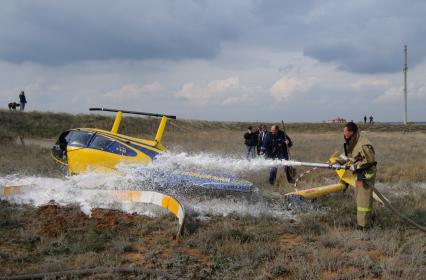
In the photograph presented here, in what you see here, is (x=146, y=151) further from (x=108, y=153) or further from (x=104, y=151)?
(x=104, y=151)

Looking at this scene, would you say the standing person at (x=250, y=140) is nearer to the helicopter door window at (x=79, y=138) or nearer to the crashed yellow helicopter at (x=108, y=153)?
the crashed yellow helicopter at (x=108, y=153)

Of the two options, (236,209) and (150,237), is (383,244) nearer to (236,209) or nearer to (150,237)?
(236,209)

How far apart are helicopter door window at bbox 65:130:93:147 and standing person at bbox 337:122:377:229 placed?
260 inches

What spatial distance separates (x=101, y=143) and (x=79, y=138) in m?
0.81

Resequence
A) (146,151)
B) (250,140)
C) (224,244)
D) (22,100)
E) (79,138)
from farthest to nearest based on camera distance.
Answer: (22,100) < (250,140) < (79,138) < (146,151) < (224,244)

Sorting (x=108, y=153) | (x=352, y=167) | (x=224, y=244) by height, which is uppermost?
(x=108, y=153)

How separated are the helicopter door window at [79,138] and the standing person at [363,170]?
661 centimetres

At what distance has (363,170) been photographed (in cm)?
719

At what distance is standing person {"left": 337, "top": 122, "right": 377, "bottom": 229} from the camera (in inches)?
283

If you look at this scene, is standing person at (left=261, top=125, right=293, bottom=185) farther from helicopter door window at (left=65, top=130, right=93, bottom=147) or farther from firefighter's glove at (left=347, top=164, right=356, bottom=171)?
helicopter door window at (left=65, top=130, right=93, bottom=147)

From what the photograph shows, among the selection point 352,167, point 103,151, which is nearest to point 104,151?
point 103,151

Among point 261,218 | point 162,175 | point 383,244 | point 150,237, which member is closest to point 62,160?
point 162,175

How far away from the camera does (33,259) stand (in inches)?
232

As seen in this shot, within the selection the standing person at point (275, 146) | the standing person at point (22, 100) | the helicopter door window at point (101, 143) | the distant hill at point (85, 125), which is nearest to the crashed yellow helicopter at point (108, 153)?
the helicopter door window at point (101, 143)
